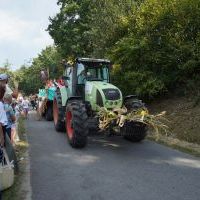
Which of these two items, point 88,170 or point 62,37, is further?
point 62,37

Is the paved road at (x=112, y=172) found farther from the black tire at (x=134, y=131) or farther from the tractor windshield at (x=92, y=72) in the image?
the tractor windshield at (x=92, y=72)

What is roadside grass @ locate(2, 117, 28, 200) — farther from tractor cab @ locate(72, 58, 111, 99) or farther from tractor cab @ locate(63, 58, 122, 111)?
tractor cab @ locate(72, 58, 111, 99)

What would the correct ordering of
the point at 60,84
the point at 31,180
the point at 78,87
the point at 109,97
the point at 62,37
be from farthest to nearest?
the point at 62,37
the point at 60,84
the point at 78,87
the point at 109,97
the point at 31,180

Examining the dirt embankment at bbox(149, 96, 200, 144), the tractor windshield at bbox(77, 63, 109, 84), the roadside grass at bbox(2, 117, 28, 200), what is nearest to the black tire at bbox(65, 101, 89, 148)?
the roadside grass at bbox(2, 117, 28, 200)

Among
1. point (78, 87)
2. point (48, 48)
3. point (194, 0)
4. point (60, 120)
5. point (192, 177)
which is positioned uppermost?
point (48, 48)

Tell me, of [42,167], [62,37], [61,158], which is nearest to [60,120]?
[61,158]

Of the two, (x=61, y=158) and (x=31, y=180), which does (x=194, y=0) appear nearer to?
(x=61, y=158)

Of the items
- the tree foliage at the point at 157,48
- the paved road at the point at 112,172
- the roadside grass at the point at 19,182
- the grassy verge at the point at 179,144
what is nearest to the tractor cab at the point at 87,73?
the paved road at the point at 112,172

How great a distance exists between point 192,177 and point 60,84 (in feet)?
28.8

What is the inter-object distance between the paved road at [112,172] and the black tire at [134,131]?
0.85ft

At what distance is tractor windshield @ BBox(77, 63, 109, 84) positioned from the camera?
1512 cm

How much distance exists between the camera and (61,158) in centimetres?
1145

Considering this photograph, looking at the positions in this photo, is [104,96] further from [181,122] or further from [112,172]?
[112,172]

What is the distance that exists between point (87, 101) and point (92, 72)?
57.1 inches
